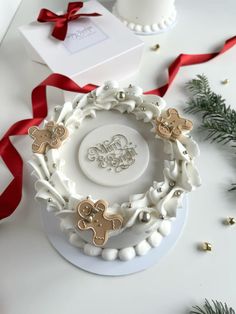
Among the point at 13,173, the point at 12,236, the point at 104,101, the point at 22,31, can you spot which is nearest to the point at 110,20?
the point at 22,31

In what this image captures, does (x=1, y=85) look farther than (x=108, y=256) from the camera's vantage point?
Yes

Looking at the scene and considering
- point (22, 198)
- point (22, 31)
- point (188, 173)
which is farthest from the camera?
point (22, 31)

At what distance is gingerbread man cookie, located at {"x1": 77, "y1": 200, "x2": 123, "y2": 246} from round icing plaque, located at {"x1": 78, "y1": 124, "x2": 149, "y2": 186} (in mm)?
61

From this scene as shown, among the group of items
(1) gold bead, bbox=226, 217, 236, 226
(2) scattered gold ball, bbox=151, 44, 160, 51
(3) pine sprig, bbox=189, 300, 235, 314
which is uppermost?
(2) scattered gold ball, bbox=151, 44, 160, 51

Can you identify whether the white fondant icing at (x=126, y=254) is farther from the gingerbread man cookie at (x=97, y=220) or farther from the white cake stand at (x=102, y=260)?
the gingerbread man cookie at (x=97, y=220)

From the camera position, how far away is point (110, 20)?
0.88 m

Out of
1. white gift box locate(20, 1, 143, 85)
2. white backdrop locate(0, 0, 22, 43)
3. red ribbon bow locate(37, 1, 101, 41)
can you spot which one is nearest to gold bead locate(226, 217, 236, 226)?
white gift box locate(20, 1, 143, 85)

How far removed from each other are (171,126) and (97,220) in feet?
0.64

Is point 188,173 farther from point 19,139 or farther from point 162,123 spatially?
point 19,139

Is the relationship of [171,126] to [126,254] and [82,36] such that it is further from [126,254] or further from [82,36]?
[82,36]

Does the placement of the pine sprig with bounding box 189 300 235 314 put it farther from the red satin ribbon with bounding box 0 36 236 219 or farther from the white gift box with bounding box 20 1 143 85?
the white gift box with bounding box 20 1 143 85

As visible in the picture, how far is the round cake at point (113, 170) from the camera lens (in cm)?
56

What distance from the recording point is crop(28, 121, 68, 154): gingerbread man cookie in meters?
0.61

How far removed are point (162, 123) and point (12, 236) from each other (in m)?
0.33
